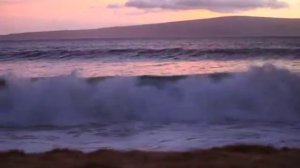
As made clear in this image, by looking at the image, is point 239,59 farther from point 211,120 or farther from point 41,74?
point 211,120

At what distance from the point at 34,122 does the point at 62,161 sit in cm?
388

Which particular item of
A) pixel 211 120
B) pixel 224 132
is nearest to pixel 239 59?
pixel 211 120

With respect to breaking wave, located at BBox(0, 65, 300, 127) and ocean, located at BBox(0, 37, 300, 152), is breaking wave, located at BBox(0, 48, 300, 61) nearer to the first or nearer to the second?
→ ocean, located at BBox(0, 37, 300, 152)

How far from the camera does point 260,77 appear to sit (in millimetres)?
11148

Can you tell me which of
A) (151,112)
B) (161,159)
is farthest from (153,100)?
(161,159)

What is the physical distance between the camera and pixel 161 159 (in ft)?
17.1

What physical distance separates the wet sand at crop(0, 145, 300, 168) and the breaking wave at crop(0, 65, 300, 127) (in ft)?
10.2

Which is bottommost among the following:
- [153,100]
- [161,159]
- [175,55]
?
[175,55]

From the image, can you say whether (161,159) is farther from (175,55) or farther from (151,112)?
(175,55)

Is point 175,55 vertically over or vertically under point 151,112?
under

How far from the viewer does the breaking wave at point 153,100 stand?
914 cm

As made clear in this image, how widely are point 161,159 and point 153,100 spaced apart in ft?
17.2

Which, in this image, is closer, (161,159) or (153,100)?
(161,159)

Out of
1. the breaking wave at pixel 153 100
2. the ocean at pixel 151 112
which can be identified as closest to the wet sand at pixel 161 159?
the ocean at pixel 151 112
